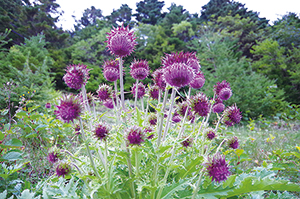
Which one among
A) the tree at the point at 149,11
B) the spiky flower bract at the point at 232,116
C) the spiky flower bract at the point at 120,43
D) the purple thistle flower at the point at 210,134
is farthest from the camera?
the tree at the point at 149,11

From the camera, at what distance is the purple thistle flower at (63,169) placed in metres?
1.38

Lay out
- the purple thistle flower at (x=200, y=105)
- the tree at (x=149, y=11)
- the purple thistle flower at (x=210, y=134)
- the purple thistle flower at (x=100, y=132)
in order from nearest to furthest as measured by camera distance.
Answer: the purple thistle flower at (x=100, y=132) < the purple thistle flower at (x=200, y=105) < the purple thistle flower at (x=210, y=134) < the tree at (x=149, y=11)

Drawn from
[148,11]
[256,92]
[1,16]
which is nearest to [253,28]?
[256,92]

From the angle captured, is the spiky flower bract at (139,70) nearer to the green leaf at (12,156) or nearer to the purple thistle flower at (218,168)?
the purple thistle flower at (218,168)

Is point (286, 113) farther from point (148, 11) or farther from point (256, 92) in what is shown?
point (148, 11)

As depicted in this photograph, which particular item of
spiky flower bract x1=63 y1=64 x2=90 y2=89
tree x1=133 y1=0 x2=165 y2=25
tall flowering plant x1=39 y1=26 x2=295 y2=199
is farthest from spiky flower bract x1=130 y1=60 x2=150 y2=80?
tree x1=133 y1=0 x2=165 y2=25

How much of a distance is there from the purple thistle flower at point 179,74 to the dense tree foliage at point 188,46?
3087 mm

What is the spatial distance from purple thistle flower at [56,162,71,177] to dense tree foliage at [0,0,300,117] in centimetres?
281

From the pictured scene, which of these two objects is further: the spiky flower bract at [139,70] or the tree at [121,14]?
the tree at [121,14]

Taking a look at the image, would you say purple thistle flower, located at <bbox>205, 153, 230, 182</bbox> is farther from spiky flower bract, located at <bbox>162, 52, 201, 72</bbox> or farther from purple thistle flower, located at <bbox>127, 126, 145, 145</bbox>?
spiky flower bract, located at <bbox>162, 52, 201, 72</bbox>

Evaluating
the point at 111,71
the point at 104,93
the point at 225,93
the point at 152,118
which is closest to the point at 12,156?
the point at 104,93

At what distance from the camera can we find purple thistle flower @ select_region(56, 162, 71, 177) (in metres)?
1.38

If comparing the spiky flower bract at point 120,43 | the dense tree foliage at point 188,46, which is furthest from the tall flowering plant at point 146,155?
the dense tree foliage at point 188,46

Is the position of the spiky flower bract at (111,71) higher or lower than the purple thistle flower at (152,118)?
higher
